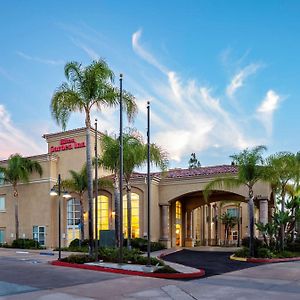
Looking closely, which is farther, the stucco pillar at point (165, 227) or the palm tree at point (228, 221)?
the palm tree at point (228, 221)

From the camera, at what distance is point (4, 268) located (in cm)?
2006

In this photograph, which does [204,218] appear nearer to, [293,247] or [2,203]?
[293,247]

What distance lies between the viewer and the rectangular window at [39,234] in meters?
40.2

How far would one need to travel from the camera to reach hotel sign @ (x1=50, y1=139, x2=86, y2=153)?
40.9 m

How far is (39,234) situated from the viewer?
40500 millimetres

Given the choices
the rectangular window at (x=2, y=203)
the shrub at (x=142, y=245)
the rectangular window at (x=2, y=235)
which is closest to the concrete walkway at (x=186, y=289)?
the shrub at (x=142, y=245)

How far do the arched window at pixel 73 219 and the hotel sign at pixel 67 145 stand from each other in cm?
490

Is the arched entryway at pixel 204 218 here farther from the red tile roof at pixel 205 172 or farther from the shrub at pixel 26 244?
the shrub at pixel 26 244

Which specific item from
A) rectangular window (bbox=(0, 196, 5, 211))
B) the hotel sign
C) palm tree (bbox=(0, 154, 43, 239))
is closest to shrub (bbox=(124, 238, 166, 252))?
the hotel sign

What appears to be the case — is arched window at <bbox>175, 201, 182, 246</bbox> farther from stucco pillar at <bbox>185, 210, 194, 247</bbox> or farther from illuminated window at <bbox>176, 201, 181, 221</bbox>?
stucco pillar at <bbox>185, 210, 194, 247</bbox>

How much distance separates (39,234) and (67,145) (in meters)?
8.64

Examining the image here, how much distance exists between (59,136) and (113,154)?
48.8 feet

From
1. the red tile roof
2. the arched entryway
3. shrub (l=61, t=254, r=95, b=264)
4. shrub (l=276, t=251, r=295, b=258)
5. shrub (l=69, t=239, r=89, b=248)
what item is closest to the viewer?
shrub (l=61, t=254, r=95, b=264)

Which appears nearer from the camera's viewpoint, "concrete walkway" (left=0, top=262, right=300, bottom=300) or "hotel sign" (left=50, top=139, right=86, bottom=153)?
"concrete walkway" (left=0, top=262, right=300, bottom=300)
